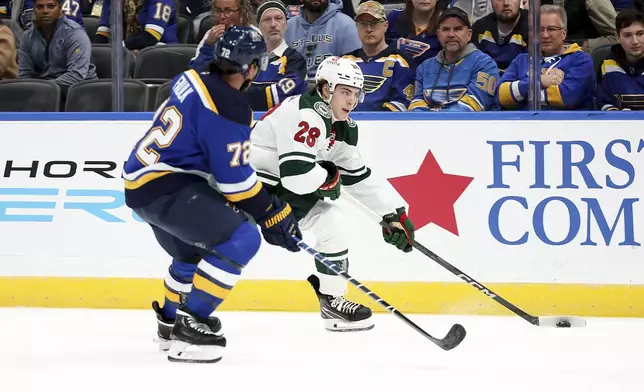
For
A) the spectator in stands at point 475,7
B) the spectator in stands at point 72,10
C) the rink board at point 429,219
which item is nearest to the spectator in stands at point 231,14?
the rink board at point 429,219

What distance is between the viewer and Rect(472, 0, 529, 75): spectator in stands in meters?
5.59

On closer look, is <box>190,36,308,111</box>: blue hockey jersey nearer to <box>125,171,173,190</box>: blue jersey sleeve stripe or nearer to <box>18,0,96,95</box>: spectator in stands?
<box>18,0,96,95</box>: spectator in stands

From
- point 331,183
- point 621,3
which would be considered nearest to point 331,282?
point 331,183

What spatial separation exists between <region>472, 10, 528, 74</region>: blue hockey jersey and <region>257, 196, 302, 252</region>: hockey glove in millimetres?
2101

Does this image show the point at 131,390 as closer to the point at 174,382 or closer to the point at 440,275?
the point at 174,382

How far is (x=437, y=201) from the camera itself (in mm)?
5211

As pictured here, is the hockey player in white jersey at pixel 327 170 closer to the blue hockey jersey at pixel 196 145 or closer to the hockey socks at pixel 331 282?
the hockey socks at pixel 331 282

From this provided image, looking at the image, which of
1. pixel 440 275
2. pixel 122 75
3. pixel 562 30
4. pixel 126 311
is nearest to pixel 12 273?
pixel 126 311

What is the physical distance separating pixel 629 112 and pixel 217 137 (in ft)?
7.85

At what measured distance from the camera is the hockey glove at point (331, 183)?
14.8ft

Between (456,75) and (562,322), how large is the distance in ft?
4.97

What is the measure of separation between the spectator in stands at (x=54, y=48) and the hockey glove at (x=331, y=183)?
6.94 ft

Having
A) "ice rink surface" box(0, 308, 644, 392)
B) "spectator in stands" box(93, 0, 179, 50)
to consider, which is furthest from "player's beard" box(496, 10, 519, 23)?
"spectator in stands" box(93, 0, 179, 50)

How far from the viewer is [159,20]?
6453mm
